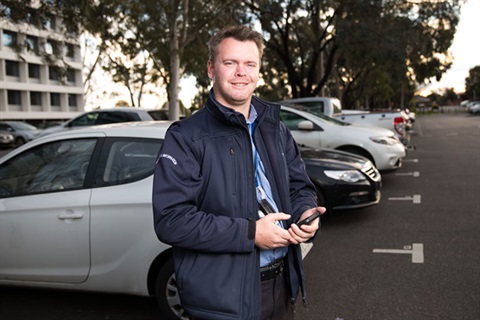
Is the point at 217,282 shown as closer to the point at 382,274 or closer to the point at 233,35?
the point at 233,35

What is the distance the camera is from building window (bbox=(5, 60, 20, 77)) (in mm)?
49906

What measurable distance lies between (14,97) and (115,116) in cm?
4418

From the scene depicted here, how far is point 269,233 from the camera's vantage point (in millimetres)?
1736

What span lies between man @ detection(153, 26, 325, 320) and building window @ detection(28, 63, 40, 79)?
57.5m

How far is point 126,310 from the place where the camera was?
3.86m

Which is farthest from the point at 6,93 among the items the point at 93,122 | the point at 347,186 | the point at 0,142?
the point at 347,186

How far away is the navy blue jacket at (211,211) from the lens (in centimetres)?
171

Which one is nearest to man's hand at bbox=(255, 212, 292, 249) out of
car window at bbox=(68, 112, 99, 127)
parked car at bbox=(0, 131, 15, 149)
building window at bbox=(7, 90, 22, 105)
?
car window at bbox=(68, 112, 99, 127)

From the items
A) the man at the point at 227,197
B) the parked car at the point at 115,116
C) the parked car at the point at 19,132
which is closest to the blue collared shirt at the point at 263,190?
the man at the point at 227,197

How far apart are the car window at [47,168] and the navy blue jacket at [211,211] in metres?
2.17

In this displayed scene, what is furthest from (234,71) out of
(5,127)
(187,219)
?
(5,127)

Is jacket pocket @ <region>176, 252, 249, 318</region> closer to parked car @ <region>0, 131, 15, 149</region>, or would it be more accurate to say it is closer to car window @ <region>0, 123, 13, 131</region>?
parked car @ <region>0, 131, 15, 149</region>

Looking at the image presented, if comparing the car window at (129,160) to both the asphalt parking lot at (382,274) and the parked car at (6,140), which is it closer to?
the asphalt parking lot at (382,274)

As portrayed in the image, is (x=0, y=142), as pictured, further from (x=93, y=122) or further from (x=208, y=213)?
(x=208, y=213)
